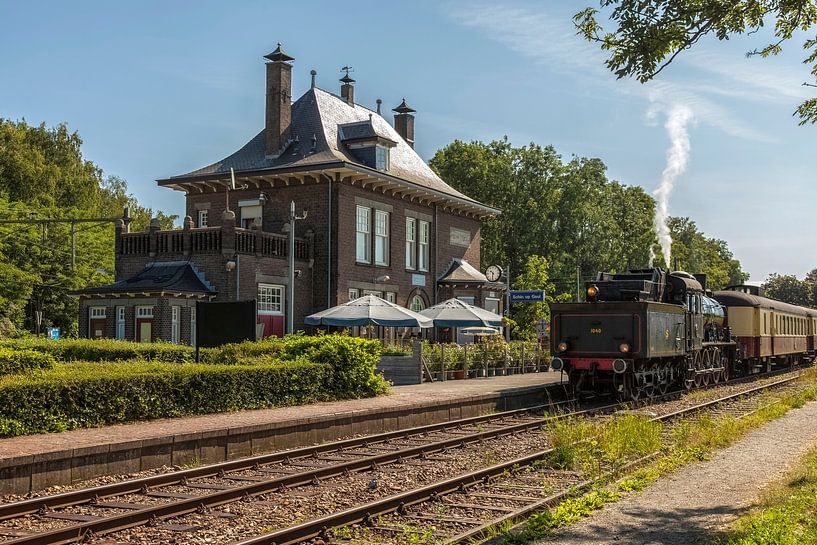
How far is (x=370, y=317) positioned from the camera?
A: 84.8ft

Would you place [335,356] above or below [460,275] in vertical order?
below

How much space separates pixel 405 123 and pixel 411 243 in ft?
29.7

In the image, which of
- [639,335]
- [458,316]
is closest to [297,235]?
[458,316]

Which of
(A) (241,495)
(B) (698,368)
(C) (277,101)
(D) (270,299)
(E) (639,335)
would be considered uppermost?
(C) (277,101)

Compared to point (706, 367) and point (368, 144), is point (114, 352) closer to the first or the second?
point (706, 367)

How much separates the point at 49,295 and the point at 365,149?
23.8 meters

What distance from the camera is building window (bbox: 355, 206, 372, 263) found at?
34.8 meters

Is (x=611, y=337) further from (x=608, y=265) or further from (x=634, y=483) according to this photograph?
(x=608, y=265)

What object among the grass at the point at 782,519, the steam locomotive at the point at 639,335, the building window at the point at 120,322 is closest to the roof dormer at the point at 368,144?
the building window at the point at 120,322

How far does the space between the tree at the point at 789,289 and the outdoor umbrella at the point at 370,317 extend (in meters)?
114

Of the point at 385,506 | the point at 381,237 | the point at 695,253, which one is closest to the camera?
the point at 385,506

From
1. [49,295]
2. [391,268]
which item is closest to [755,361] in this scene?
[391,268]

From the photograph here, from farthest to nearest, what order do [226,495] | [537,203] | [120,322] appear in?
[537,203] < [120,322] < [226,495]

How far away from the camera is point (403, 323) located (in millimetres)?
25969
